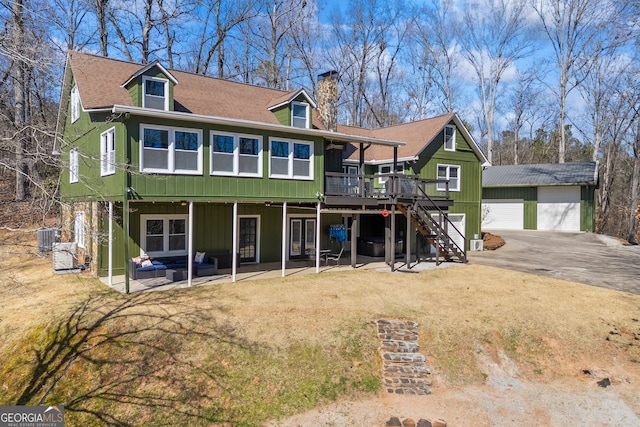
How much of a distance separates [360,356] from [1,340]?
825 cm

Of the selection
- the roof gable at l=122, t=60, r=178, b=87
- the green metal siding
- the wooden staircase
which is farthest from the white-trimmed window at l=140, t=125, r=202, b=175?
the green metal siding

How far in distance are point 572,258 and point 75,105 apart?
75.6 feet

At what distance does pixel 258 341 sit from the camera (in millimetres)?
9398

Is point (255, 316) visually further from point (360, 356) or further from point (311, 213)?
point (311, 213)

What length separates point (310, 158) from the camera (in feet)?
51.6

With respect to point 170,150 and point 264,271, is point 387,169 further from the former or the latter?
point 170,150

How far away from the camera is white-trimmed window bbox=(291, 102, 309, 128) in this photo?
16.7m

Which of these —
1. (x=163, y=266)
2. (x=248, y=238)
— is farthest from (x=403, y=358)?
(x=248, y=238)

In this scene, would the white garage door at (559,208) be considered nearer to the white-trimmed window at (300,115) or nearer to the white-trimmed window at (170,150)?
the white-trimmed window at (300,115)

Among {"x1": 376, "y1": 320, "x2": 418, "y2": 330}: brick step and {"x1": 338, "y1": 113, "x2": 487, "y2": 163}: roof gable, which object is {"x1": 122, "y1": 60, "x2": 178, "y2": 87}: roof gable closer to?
{"x1": 338, "y1": 113, "x2": 487, "y2": 163}: roof gable

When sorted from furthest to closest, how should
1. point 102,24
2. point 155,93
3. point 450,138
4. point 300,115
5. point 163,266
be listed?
point 102,24 < point 450,138 < point 300,115 < point 163,266 < point 155,93

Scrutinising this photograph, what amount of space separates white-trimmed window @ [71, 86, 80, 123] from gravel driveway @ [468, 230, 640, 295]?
17.9m

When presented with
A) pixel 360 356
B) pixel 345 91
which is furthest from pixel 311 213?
pixel 345 91

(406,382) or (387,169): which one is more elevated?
(387,169)
